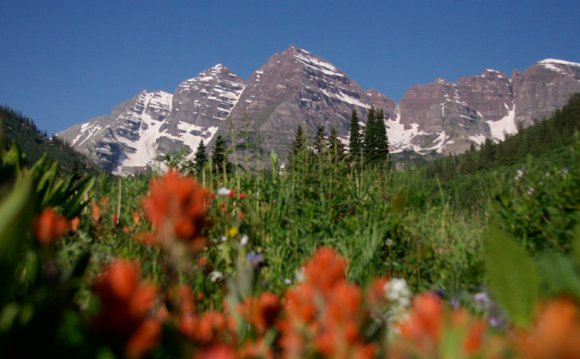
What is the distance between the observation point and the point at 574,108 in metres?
91.9

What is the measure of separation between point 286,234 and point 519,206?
6.30 feet

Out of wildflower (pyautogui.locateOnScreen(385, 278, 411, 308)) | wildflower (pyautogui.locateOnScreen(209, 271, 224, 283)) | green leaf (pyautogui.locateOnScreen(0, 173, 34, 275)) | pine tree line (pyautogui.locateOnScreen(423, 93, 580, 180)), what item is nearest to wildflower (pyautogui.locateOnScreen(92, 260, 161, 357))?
green leaf (pyautogui.locateOnScreen(0, 173, 34, 275))

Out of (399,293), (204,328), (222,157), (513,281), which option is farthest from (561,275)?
(222,157)

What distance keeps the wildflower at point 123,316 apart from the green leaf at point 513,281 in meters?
0.65

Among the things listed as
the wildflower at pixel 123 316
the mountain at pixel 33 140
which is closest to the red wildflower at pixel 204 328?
Result: the wildflower at pixel 123 316

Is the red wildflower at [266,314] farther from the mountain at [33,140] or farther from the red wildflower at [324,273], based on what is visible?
the mountain at [33,140]

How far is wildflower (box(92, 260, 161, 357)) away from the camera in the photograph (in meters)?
0.45

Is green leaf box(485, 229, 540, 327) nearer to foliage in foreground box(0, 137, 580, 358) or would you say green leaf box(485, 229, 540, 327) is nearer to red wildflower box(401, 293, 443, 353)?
foliage in foreground box(0, 137, 580, 358)

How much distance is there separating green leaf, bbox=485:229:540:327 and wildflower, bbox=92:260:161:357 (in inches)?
25.5

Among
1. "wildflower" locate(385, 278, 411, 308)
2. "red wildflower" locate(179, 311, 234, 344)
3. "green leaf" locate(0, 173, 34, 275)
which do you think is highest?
"green leaf" locate(0, 173, 34, 275)

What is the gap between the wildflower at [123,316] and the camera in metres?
0.45

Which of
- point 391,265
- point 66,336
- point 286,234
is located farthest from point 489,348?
point 286,234

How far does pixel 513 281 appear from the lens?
34.9 inches

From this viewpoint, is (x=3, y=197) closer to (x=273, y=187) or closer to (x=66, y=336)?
(x=66, y=336)
